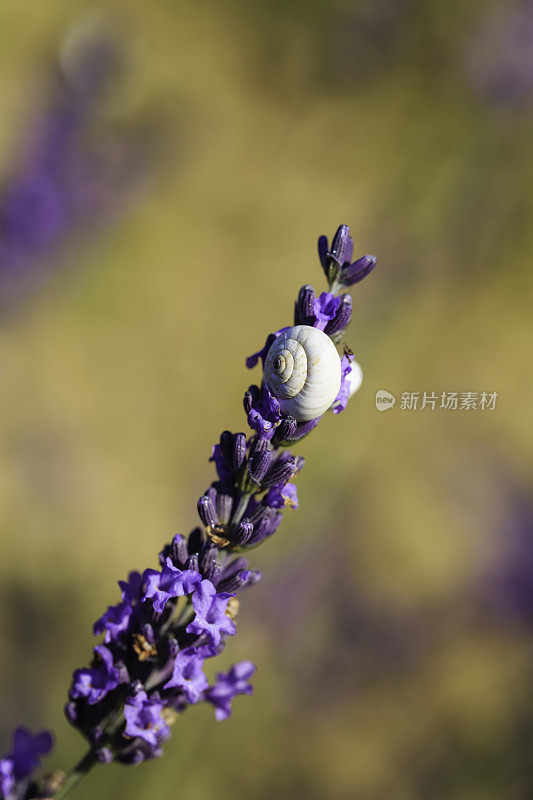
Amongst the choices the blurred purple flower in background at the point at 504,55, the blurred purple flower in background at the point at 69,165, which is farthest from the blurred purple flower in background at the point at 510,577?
the blurred purple flower in background at the point at 69,165

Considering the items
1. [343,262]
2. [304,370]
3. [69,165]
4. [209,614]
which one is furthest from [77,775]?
[69,165]

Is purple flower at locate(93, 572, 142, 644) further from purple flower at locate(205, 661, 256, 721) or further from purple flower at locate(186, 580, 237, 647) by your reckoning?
purple flower at locate(205, 661, 256, 721)

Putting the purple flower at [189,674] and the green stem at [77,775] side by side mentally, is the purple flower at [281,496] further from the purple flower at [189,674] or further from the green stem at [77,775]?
the green stem at [77,775]

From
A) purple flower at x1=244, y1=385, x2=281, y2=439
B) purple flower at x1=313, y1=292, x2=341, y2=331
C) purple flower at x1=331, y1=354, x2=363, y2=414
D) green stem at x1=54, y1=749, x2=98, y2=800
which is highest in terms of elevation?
purple flower at x1=313, y1=292, x2=341, y2=331

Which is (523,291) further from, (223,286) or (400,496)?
(223,286)
